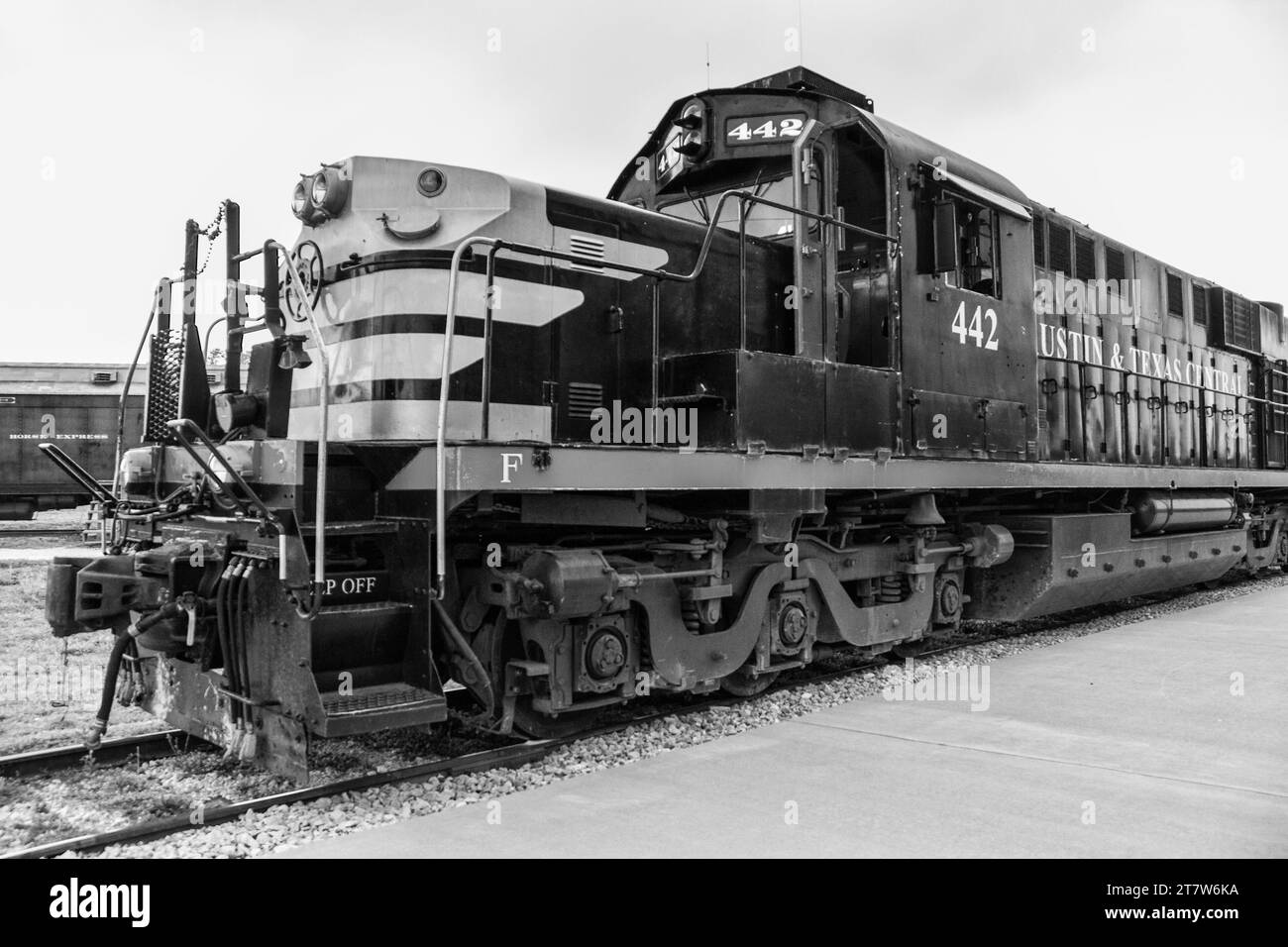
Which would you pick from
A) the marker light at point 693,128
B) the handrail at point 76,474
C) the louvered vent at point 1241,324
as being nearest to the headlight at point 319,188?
the handrail at point 76,474

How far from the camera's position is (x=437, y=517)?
4184 mm

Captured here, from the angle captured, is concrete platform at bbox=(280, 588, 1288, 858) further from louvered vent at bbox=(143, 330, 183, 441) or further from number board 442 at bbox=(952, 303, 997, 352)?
louvered vent at bbox=(143, 330, 183, 441)

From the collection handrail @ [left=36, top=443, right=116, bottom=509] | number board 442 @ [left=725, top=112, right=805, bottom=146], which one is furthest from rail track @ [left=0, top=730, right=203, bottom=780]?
number board 442 @ [left=725, top=112, right=805, bottom=146]

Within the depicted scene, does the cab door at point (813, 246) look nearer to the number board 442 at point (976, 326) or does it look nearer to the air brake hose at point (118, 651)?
the number board 442 at point (976, 326)

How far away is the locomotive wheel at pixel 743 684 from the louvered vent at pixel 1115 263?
6.36m

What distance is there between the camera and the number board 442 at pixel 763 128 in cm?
669

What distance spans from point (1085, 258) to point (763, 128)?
4.46 metres

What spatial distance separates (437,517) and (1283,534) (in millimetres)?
14482

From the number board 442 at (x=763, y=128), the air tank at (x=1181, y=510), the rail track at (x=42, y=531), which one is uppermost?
the number board 442 at (x=763, y=128)

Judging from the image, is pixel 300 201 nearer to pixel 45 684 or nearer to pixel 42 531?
pixel 45 684

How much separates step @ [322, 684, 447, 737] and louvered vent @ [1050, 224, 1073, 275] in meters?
7.13

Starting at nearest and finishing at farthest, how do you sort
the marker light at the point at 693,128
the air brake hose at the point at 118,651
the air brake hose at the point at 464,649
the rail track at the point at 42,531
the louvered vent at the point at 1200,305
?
the air brake hose at the point at 118,651 → the air brake hose at the point at 464,649 → the marker light at the point at 693,128 → the louvered vent at the point at 1200,305 → the rail track at the point at 42,531
